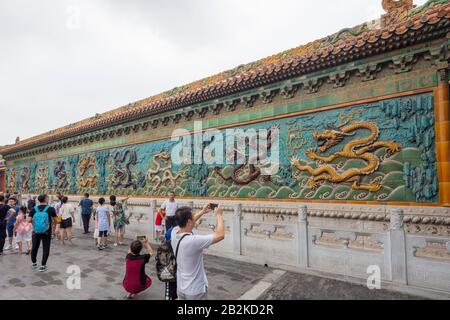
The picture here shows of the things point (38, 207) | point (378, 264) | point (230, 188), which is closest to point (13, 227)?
point (38, 207)

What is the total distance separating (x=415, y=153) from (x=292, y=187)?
2670 mm

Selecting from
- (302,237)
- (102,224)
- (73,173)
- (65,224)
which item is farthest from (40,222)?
(73,173)

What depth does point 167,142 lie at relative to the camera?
9.62 meters

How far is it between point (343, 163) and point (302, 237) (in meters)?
1.94

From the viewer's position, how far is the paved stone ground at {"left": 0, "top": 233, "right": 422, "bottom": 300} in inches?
178

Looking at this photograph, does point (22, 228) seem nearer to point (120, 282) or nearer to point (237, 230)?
point (120, 282)

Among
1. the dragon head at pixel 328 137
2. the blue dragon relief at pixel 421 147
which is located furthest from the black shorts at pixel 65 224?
the blue dragon relief at pixel 421 147

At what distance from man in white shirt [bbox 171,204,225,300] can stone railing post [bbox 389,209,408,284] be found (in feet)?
12.8

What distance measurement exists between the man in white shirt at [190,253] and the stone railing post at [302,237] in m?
3.69

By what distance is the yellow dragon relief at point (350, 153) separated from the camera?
554 centimetres

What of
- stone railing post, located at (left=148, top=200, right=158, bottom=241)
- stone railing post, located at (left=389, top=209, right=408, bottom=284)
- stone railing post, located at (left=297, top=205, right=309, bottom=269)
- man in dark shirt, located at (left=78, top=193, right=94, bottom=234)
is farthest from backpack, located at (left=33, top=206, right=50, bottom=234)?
stone railing post, located at (left=389, top=209, right=408, bottom=284)

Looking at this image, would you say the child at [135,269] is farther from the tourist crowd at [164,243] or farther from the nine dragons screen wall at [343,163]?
the nine dragons screen wall at [343,163]

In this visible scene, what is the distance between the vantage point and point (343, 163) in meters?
5.95
